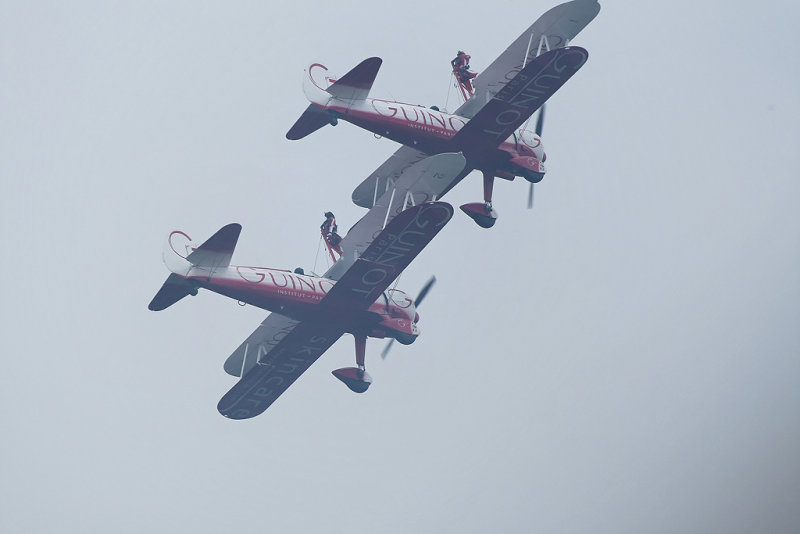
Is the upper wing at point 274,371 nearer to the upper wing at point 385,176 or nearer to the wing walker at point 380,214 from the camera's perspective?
the wing walker at point 380,214

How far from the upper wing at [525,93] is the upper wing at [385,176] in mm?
2798

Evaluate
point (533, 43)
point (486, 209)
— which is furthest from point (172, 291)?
point (533, 43)

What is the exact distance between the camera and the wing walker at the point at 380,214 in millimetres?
26594

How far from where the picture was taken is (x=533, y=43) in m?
30.4

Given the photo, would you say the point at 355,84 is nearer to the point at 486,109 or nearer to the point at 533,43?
the point at 486,109

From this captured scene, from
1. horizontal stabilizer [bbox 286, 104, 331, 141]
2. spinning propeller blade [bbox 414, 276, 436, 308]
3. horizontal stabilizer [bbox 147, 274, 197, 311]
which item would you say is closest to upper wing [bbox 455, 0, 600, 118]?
horizontal stabilizer [bbox 286, 104, 331, 141]

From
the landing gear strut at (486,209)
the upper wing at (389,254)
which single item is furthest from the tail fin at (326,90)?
the landing gear strut at (486,209)

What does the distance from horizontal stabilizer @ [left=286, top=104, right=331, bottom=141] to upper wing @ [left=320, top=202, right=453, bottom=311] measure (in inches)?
165

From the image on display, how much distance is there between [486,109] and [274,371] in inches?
373

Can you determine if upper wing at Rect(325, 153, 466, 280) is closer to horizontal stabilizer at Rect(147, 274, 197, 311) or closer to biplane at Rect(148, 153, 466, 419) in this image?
biplane at Rect(148, 153, 466, 419)

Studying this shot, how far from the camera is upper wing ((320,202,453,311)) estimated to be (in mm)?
26562

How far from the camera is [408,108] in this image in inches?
1169

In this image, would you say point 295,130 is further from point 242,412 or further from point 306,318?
point 242,412

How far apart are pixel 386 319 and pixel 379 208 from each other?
120 inches
